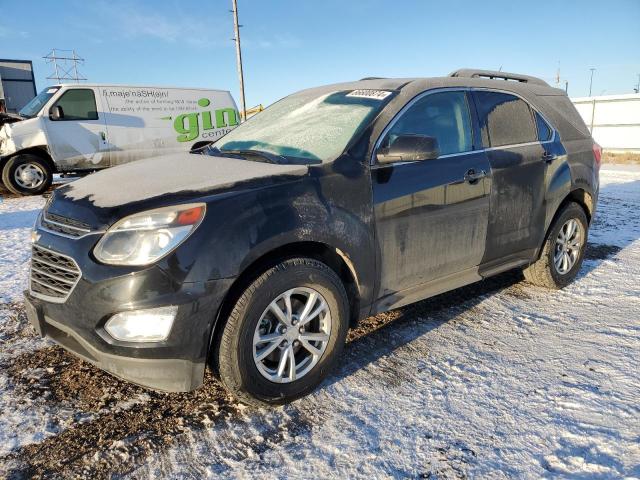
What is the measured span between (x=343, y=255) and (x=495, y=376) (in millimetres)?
1192

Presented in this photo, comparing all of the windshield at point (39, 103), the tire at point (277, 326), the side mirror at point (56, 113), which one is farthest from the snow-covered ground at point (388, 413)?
the windshield at point (39, 103)

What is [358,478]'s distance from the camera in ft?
6.57

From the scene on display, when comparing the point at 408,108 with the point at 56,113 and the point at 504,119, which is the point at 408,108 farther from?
the point at 56,113

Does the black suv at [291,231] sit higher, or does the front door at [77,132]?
the front door at [77,132]

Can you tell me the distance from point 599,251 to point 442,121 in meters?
3.46

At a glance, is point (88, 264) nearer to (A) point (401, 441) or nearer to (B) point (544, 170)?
(A) point (401, 441)

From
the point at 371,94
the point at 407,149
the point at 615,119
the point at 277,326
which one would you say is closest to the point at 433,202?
the point at 407,149

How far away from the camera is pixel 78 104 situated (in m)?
9.77

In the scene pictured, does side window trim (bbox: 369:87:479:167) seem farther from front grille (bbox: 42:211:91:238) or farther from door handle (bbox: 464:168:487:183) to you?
front grille (bbox: 42:211:91:238)

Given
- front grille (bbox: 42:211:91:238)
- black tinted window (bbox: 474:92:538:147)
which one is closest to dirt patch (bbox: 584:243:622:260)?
black tinted window (bbox: 474:92:538:147)

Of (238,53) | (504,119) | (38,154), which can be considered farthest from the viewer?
(238,53)

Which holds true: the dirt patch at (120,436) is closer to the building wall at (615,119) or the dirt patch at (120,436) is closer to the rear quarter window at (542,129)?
the rear quarter window at (542,129)

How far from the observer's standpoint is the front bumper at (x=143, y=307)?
6.77 ft

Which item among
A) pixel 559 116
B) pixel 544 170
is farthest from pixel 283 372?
pixel 559 116
